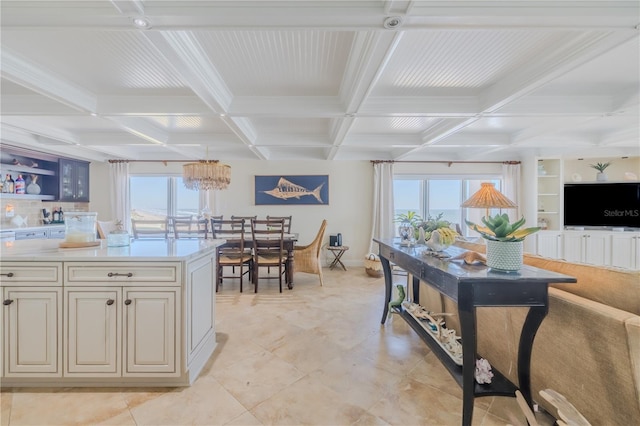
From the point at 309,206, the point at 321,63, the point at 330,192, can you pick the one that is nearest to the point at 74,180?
the point at 309,206

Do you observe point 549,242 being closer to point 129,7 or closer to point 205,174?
point 205,174

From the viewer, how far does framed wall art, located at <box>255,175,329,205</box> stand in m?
5.59

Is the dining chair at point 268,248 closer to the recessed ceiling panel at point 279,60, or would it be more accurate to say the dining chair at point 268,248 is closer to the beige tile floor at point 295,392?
the beige tile floor at point 295,392

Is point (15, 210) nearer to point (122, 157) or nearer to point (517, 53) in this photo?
point (122, 157)

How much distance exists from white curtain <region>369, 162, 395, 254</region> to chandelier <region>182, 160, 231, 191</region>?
3.03m

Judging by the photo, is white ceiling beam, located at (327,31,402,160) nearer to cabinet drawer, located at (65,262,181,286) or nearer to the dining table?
cabinet drawer, located at (65,262,181,286)

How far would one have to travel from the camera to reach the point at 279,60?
6.82 feet

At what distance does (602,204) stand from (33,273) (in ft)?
24.5

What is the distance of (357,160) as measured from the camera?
5609 mm

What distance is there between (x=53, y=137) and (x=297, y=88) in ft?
12.8

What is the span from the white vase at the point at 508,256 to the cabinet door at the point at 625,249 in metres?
4.93

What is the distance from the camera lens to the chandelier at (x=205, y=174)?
12.5 feet

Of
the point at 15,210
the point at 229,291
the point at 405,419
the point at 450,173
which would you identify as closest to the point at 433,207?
the point at 450,173

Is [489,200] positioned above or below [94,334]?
above
